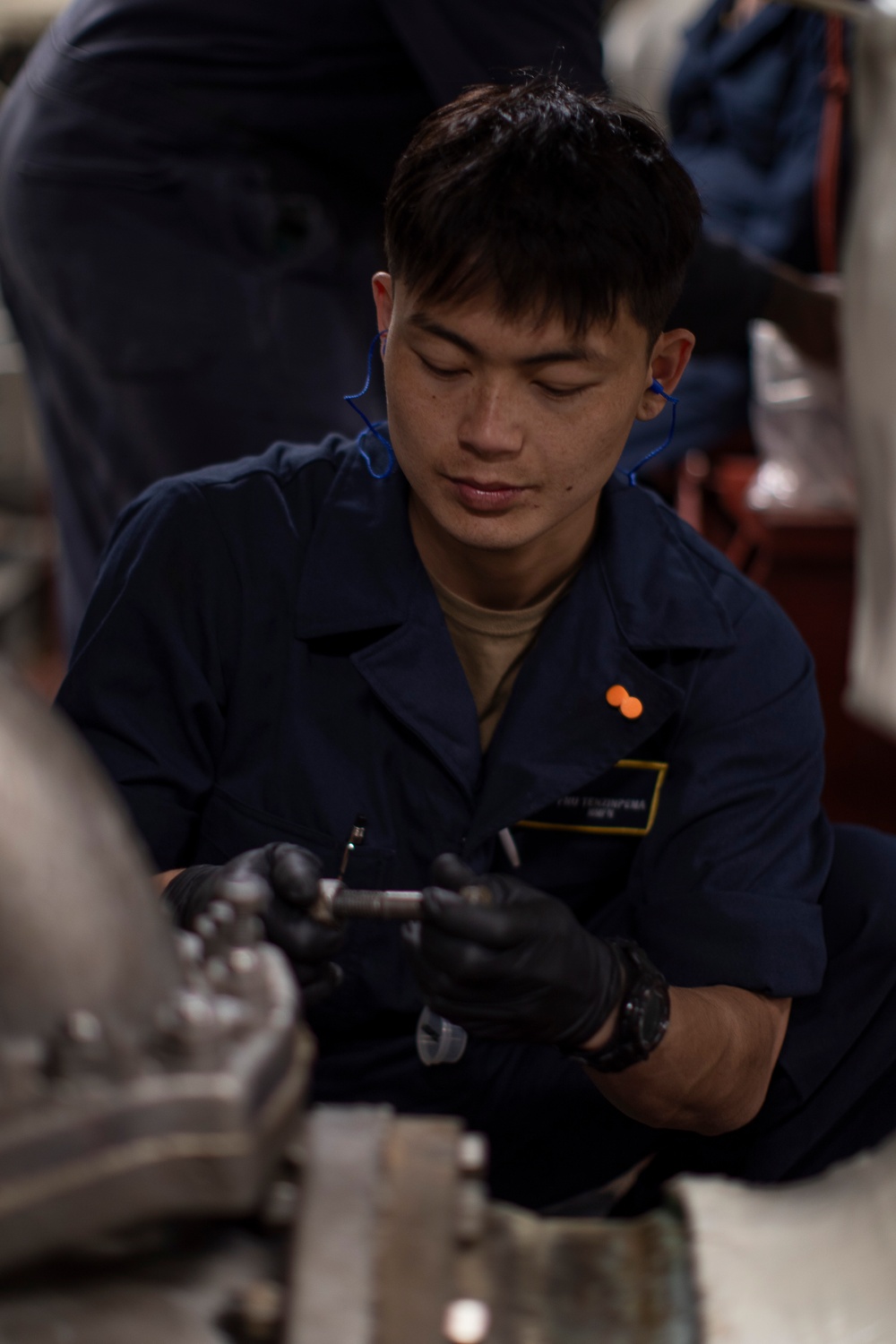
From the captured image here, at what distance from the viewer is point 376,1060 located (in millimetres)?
1168

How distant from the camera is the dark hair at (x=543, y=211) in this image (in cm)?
96

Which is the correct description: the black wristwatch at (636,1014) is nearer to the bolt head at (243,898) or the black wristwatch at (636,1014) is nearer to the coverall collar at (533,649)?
the coverall collar at (533,649)

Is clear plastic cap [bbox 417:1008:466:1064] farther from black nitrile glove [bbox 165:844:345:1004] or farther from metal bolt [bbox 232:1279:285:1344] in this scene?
metal bolt [bbox 232:1279:285:1344]

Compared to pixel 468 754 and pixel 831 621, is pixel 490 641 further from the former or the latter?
pixel 831 621

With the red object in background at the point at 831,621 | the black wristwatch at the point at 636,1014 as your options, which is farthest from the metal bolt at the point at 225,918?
the red object in background at the point at 831,621

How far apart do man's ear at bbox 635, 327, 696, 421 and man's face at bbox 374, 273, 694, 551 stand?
5 cm

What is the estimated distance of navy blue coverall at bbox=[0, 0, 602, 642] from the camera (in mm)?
A: 1561

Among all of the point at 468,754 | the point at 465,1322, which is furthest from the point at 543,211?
the point at 465,1322

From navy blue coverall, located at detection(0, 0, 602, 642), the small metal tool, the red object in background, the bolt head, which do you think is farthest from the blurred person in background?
the bolt head

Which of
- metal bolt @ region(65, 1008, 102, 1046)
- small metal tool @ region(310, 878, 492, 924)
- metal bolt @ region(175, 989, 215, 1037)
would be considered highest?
metal bolt @ region(65, 1008, 102, 1046)

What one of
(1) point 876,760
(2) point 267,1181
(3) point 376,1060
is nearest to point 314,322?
(3) point 376,1060

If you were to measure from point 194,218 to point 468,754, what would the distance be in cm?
93

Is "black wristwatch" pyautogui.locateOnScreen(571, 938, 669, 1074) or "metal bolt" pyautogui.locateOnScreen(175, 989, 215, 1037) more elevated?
"metal bolt" pyautogui.locateOnScreen(175, 989, 215, 1037)

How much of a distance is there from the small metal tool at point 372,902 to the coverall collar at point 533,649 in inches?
9.5
